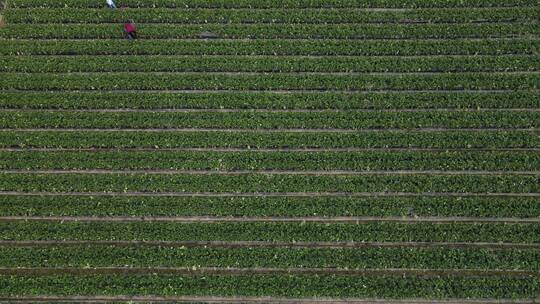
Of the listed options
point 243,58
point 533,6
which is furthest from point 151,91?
point 533,6

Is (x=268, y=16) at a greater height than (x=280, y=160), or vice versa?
(x=268, y=16)

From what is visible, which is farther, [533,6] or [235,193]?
[533,6]

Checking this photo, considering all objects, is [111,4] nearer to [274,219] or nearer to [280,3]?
[280,3]

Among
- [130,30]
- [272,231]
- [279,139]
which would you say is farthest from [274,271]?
[130,30]

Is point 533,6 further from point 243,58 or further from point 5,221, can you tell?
point 5,221

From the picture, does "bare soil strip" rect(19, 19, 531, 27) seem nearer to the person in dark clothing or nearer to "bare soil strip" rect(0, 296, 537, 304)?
the person in dark clothing

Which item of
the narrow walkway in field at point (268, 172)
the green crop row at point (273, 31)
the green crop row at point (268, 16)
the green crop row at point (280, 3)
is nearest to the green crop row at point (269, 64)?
the green crop row at point (273, 31)
